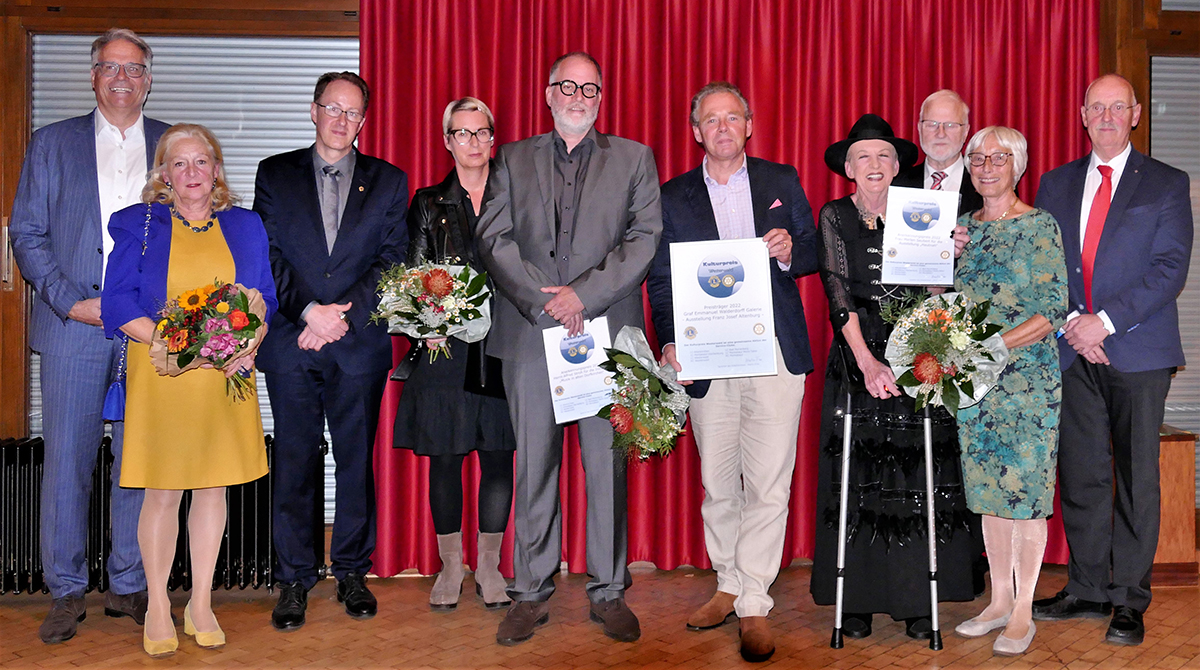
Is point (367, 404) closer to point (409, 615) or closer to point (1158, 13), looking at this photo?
point (409, 615)

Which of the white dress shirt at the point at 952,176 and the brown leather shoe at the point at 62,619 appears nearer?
the brown leather shoe at the point at 62,619

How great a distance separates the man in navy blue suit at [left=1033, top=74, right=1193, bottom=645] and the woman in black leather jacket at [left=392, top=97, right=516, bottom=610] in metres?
2.49

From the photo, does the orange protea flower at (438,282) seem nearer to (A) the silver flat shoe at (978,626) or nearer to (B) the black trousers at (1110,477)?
(A) the silver flat shoe at (978,626)

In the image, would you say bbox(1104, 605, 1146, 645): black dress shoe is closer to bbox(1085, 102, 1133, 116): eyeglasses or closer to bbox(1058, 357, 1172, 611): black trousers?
bbox(1058, 357, 1172, 611): black trousers

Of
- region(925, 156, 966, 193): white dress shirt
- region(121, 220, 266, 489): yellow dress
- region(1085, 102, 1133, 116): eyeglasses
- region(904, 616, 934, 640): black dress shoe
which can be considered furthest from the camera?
region(925, 156, 966, 193): white dress shirt

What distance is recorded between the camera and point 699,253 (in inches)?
135

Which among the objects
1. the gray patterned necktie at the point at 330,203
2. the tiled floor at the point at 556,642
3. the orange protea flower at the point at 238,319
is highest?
the gray patterned necktie at the point at 330,203

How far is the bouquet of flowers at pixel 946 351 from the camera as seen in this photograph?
3172 millimetres

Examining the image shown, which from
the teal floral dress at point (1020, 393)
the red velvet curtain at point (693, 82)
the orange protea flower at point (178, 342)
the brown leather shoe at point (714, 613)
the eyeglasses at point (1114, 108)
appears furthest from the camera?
the red velvet curtain at point (693, 82)

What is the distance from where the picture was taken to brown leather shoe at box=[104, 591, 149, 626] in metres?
3.82

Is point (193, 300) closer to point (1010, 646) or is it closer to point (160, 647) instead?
point (160, 647)

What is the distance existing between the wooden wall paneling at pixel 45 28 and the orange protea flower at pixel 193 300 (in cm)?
193

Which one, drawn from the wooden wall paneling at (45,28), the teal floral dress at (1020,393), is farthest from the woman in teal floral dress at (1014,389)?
the wooden wall paneling at (45,28)

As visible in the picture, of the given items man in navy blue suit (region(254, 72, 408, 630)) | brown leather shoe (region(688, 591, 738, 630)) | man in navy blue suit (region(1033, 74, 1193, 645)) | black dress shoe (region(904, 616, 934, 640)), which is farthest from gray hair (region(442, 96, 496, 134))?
black dress shoe (region(904, 616, 934, 640))
